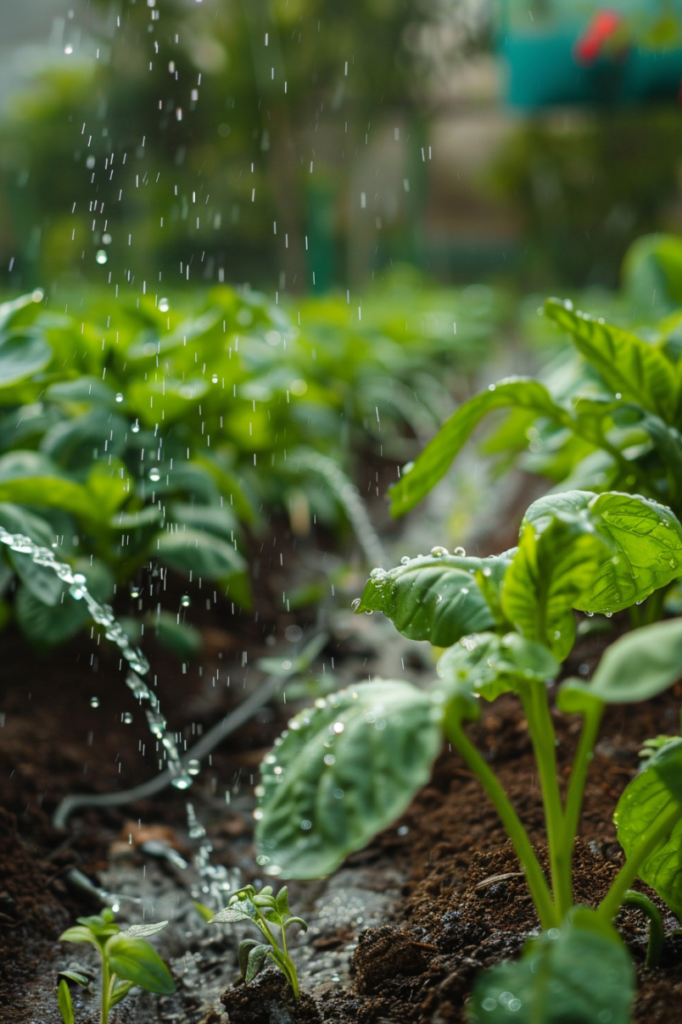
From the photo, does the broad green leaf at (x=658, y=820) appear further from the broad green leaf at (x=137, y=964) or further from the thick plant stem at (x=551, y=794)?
the broad green leaf at (x=137, y=964)

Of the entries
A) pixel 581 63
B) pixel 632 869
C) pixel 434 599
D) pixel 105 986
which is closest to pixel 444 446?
pixel 434 599

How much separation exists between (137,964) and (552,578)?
470 millimetres

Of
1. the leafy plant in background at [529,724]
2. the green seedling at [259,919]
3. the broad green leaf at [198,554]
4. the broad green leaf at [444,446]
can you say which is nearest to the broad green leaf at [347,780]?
the leafy plant in background at [529,724]

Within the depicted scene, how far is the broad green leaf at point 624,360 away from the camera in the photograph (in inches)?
41.0

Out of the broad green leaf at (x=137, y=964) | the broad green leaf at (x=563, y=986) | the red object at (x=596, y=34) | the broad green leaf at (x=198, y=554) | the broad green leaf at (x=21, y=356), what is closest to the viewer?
the broad green leaf at (x=563, y=986)

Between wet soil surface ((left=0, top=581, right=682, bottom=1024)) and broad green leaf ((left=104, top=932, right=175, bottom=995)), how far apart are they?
0.11m

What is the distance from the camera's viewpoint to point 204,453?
1.66 metres

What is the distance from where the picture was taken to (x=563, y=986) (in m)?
0.44

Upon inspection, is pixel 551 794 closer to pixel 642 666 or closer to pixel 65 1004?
pixel 642 666

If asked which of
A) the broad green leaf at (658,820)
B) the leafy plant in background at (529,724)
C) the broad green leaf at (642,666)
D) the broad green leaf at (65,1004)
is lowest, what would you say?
the broad green leaf at (65,1004)

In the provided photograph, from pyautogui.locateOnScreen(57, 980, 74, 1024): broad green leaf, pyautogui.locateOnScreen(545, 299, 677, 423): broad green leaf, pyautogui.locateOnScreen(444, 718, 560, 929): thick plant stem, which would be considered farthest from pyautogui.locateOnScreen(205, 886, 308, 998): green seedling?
pyautogui.locateOnScreen(545, 299, 677, 423): broad green leaf

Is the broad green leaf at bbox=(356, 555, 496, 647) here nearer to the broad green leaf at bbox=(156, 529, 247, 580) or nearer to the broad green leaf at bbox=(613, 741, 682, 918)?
the broad green leaf at bbox=(613, 741, 682, 918)

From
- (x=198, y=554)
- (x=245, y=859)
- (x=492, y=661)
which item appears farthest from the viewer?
(x=198, y=554)

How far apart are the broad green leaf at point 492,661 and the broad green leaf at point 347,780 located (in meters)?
0.03
